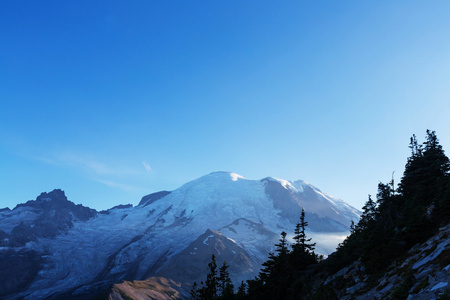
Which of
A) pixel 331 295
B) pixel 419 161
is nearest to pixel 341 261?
pixel 331 295

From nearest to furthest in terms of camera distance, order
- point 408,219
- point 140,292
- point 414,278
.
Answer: point 414,278 → point 408,219 → point 140,292

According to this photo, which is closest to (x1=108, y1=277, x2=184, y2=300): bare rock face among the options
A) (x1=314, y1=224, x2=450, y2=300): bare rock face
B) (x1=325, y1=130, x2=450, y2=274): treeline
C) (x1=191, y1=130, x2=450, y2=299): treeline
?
(x1=191, y1=130, x2=450, y2=299): treeline

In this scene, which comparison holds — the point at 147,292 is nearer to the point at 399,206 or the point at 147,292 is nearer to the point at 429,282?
the point at 399,206

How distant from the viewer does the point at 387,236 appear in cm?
3462

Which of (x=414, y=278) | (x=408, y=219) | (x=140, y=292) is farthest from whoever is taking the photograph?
(x=140, y=292)

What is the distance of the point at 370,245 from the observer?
32500 mm

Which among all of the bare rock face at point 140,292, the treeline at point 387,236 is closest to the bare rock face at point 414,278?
the treeline at point 387,236

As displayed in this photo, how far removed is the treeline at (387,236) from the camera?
28234 mm

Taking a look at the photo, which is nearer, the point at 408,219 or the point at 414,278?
the point at 414,278

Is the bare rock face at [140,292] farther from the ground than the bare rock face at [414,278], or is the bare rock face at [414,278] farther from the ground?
the bare rock face at [414,278]

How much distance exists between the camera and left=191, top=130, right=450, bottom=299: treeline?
28.2 m

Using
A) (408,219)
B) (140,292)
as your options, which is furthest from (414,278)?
(140,292)

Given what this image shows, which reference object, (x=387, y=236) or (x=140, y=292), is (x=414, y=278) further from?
(x=140, y=292)

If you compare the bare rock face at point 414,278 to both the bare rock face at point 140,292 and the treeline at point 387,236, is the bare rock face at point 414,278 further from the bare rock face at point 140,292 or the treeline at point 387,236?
the bare rock face at point 140,292
